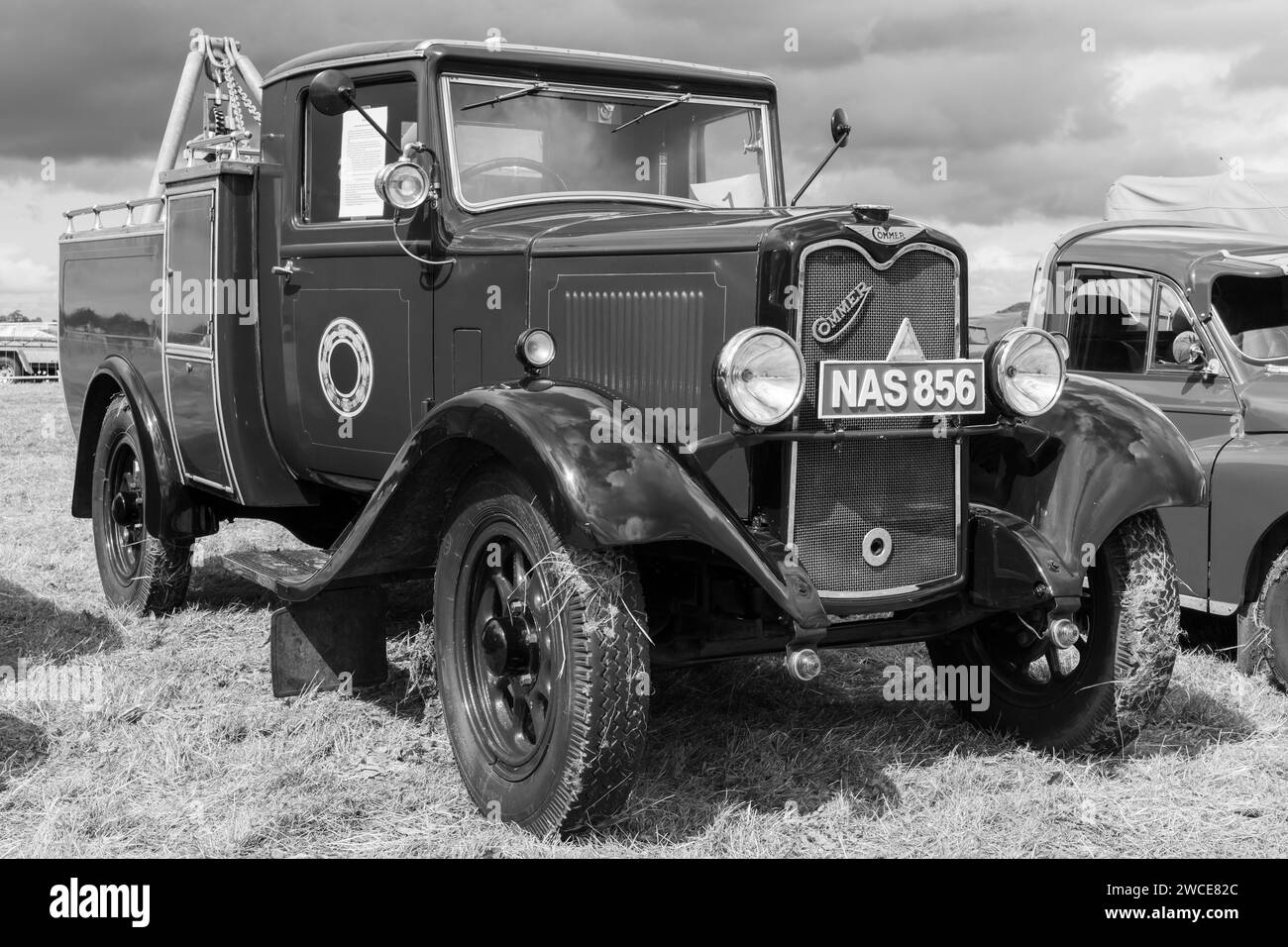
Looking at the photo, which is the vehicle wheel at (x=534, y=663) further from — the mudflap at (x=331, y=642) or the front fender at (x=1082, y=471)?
the front fender at (x=1082, y=471)

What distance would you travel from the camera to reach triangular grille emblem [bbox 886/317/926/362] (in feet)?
11.9

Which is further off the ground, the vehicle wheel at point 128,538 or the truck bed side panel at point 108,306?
the truck bed side panel at point 108,306

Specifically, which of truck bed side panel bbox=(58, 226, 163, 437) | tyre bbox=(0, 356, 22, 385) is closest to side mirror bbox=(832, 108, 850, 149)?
truck bed side panel bbox=(58, 226, 163, 437)

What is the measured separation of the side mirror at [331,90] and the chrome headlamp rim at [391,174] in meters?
0.23

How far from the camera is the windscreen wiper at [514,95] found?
14.1 feet

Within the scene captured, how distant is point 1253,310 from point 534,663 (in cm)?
374

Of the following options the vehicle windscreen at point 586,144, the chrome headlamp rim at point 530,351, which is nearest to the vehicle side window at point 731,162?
the vehicle windscreen at point 586,144

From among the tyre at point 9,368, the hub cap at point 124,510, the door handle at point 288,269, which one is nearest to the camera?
the door handle at point 288,269

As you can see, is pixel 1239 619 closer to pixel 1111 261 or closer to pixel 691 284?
pixel 1111 261

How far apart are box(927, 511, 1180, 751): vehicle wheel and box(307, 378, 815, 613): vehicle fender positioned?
1.19 meters

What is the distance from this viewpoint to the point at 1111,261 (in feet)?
19.4

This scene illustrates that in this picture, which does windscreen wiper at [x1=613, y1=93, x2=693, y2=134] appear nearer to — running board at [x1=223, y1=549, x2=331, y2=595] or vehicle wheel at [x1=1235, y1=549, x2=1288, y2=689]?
running board at [x1=223, y1=549, x2=331, y2=595]

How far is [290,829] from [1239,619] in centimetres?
367

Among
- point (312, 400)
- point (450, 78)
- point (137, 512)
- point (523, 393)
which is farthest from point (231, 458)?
point (523, 393)
